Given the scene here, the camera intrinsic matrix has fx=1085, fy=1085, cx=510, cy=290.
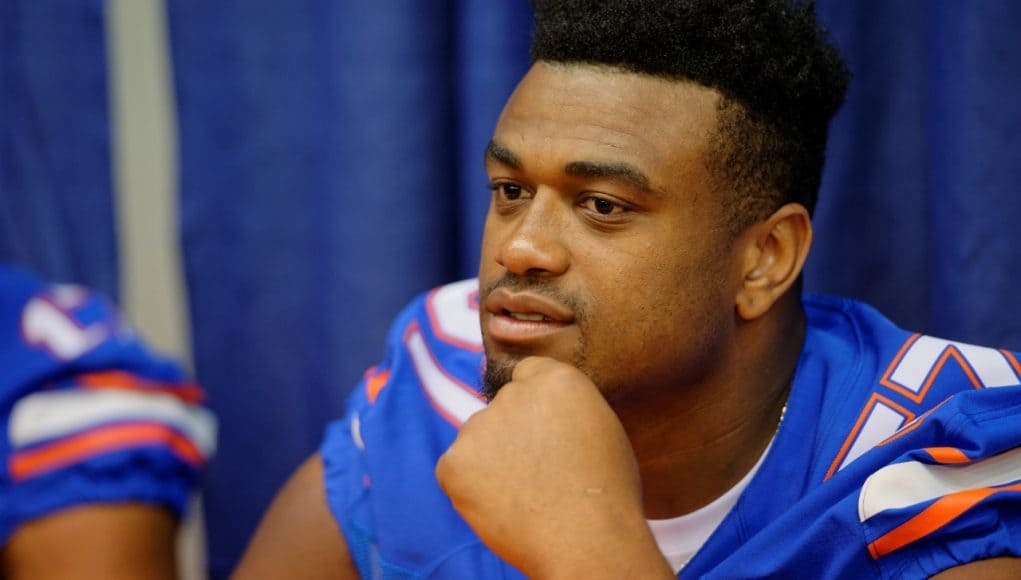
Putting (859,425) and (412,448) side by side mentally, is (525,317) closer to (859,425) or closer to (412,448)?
(412,448)

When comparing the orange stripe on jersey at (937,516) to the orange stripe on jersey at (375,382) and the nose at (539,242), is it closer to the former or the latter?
the nose at (539,242)

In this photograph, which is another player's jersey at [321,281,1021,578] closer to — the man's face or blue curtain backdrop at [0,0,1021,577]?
the man's face

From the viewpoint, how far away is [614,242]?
1.23 meters

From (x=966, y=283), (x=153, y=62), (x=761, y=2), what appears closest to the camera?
(x=761, y=2)

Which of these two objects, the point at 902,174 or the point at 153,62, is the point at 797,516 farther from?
the point at 153,62

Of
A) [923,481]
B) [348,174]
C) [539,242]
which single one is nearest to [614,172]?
[539,242]

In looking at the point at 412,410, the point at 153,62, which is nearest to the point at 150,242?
the point at 153,62

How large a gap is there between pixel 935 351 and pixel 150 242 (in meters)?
1.54

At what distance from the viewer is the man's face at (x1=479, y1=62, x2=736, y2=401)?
122 centimetres

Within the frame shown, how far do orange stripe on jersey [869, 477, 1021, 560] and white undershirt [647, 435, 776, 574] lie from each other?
265 mm

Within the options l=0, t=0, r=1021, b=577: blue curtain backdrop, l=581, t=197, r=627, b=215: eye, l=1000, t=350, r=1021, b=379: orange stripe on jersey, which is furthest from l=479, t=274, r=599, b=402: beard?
l=0, t=0, r=1021, b=577: blue curtain backdrop

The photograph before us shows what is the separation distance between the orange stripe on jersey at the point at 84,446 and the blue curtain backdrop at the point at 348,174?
903 millimetres

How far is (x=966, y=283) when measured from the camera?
1604 millimetres

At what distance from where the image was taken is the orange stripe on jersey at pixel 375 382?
59.9 inches
